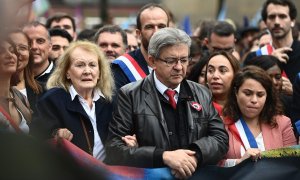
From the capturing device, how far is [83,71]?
4.61m

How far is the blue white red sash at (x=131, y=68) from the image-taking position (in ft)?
17.5

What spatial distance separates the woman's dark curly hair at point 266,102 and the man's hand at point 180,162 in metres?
1.06

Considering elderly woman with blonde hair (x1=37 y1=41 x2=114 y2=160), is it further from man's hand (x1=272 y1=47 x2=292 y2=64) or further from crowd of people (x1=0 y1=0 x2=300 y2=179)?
man's hand (x1=272 y1=47 x2=292 y2=64)

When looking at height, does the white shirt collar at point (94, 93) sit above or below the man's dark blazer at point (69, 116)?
above

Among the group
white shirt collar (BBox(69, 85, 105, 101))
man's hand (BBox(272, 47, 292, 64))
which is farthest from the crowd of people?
man's hand (BBox(272, 47, 292, 64))

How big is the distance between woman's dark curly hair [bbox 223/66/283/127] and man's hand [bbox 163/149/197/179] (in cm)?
106

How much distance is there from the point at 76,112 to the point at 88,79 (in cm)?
34

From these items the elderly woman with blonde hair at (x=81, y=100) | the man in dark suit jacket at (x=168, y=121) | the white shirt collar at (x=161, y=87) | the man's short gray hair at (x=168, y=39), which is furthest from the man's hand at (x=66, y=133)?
the man's short gray hair at (x=168, y=39)

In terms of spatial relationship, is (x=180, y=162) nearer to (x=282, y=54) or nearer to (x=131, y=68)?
(x=131, y=68)

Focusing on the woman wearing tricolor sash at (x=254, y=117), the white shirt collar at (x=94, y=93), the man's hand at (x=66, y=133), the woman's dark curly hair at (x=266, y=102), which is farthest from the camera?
the woman's dark curly hair at (x=266, y=102)

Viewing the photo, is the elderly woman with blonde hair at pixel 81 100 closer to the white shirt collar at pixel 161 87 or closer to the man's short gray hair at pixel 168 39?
the white shirt collar at pixel 161 87

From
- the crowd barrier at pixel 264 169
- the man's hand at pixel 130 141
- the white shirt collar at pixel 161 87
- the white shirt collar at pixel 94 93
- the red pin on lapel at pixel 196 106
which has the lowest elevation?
the crowd barrier at pixel 264 169

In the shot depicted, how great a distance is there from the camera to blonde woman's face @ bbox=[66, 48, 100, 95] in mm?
4567

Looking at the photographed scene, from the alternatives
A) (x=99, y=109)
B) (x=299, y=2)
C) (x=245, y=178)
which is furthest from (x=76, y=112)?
(x=299, y=2)
